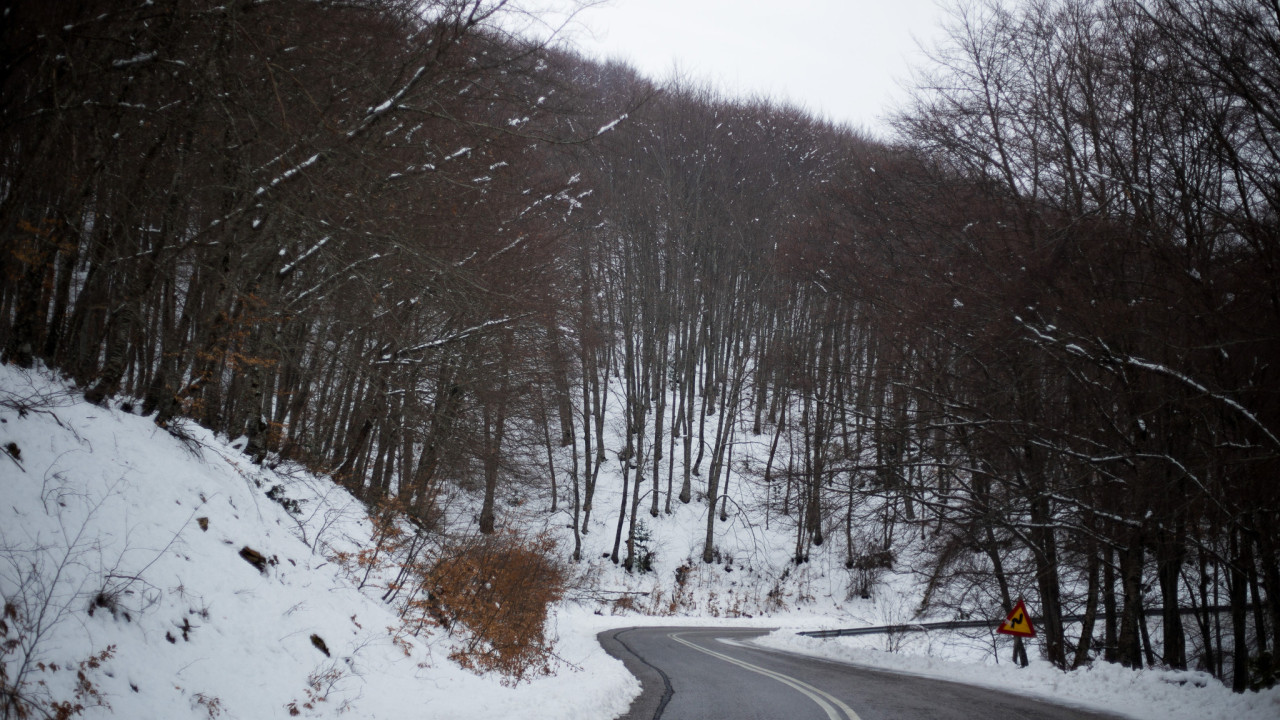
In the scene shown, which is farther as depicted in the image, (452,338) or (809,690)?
(452,338)

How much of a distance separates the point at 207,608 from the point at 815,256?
14713 millimetres

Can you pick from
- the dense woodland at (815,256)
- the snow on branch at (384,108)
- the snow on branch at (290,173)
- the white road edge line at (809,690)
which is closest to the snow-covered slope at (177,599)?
the dense woodland at (815,256)

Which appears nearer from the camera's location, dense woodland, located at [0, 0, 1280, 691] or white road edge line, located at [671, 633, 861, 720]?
dense woodland, located at [0, 0, 1280, 691]

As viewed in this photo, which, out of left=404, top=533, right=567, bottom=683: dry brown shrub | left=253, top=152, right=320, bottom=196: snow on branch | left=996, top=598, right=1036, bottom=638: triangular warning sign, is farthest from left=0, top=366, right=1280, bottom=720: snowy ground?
left=253, top=152, right=320, bottom=196: snow on branch

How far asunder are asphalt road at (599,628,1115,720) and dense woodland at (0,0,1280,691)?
9.35 feet

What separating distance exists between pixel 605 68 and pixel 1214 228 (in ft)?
82.9

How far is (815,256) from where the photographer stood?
17.6 meters

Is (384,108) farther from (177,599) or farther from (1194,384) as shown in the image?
(1194,384)

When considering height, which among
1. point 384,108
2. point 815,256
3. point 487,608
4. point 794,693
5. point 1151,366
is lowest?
point 794,693

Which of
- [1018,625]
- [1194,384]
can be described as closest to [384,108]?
[1194,384]

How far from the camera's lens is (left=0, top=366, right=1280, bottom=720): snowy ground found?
472 cm

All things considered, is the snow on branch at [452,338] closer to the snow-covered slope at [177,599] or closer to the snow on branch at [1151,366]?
the snow-covered slope at [177,599]

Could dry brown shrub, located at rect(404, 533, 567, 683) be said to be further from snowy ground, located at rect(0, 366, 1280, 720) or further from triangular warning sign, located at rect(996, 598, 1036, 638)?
triangular warning sign, located at rect(996, 598, 1036, 638)

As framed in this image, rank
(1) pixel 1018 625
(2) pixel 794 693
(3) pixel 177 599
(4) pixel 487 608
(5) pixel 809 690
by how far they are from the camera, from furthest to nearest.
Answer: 1. (1) pixel 1018 625
2. (4) pixel 487 608
3. (5) pixel 809 690
4. (2) pixel 794 693
5. (3) pixel 177 599
